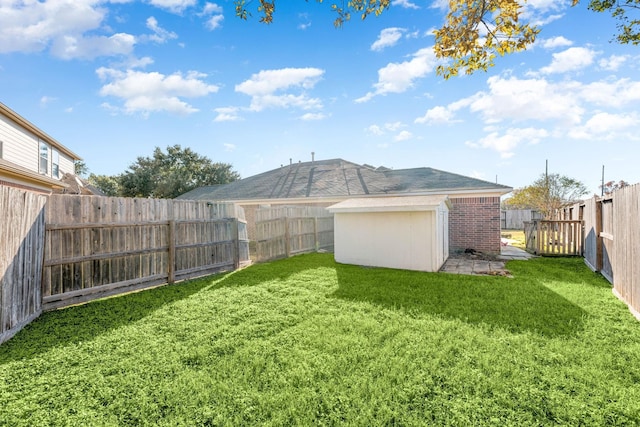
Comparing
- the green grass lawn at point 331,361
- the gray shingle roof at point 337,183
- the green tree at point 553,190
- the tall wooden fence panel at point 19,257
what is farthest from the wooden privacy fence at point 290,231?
the green tree at point 553,190

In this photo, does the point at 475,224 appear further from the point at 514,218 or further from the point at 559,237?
the point at 514,218

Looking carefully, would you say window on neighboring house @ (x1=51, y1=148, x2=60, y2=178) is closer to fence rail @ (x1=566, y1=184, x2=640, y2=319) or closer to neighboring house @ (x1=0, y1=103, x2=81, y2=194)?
neighboring house @ (x1=0, y1=103, x2=81, y2=194)

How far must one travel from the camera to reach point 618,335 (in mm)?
3609

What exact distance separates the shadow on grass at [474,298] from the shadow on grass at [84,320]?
347 cm

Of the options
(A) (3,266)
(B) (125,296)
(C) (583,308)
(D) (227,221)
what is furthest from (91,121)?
(C) (583,308)

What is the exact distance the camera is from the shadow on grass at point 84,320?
11.6 ft

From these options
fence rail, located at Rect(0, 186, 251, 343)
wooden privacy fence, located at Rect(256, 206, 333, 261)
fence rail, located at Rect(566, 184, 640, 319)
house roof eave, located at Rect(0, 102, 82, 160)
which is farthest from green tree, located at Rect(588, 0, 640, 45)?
house roof eave, located at Rect(0, 102, 82, 160)

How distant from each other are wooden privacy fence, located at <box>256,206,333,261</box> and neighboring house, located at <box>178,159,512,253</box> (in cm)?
204

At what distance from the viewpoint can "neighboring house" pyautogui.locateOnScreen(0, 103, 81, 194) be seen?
9.76 metres

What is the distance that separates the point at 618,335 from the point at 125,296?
7.99 m

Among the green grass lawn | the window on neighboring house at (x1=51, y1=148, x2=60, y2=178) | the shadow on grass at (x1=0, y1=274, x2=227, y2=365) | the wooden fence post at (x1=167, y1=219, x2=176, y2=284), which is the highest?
the window on neighboring house at (x1=51, y1=148, x2=60, y2=178)

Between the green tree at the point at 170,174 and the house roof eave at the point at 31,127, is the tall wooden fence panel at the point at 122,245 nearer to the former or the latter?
the house roof eave at the point at 31,127

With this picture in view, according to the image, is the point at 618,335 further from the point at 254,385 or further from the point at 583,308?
the point at 254,385

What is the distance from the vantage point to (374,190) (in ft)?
44.8
